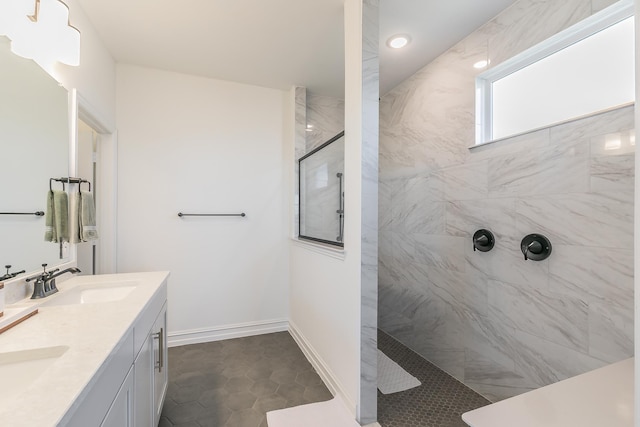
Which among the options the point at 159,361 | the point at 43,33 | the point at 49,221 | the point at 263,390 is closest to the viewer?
the point at 43,33

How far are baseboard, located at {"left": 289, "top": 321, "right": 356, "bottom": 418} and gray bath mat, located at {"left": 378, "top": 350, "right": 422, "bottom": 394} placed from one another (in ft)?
1.06

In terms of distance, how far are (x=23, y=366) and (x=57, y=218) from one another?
96 centimetres

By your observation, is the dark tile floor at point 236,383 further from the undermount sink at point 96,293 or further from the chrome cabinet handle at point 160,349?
the undermount sink at point 96,293

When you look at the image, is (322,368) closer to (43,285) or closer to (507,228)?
(507,228)

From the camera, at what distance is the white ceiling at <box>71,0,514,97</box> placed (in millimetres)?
1794

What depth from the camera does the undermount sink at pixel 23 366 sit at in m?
0.78

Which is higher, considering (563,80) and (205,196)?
(563,80)

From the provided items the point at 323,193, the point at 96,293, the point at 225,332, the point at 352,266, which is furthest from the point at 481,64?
the point at 225,332

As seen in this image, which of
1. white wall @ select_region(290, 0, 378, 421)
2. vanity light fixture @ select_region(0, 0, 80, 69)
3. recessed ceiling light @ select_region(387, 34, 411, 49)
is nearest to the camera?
vanity light fixture @ select_region(0, 0, 80, 69)

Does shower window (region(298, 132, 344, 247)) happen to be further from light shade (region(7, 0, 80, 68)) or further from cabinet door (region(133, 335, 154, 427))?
light shade (region(7, 0, 80, 68))

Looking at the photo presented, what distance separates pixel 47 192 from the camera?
1438mm

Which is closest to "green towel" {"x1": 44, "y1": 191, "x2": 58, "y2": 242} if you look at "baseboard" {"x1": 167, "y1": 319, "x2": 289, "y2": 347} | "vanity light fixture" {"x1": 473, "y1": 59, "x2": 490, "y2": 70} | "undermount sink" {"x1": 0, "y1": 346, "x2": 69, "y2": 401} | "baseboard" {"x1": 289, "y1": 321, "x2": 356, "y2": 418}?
"undermount sink" {"x1": 0, "y1": 346, "x2": 69, "y2": 401}

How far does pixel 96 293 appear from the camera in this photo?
61.2 inches

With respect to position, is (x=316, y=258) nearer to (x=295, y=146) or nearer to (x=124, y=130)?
(x=295, y=146)
